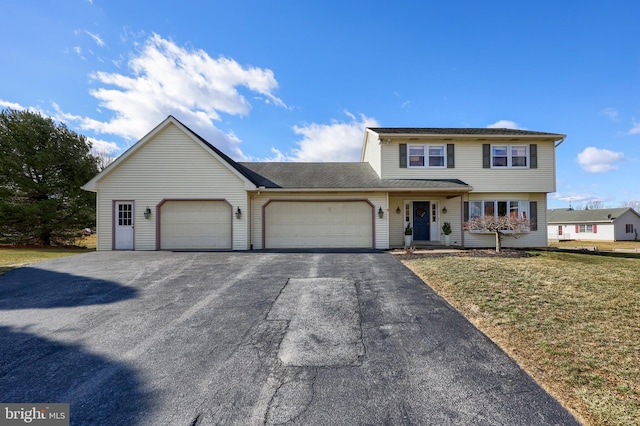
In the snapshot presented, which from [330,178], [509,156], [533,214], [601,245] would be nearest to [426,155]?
[509,156]

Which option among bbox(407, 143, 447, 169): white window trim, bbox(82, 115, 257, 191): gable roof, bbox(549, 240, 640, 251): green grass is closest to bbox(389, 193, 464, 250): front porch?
bbox(407, 143, 447, 169): white window trim

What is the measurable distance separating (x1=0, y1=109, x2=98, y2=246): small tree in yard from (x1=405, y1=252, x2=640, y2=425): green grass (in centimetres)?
2106

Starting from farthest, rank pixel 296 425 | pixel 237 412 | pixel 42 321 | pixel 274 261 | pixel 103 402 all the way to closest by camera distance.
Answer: pixel 274 261 → pixel 42 321 → pixel 103 402 → pixel 237 412 → pixel 296 425

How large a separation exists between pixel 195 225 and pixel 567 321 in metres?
12.5

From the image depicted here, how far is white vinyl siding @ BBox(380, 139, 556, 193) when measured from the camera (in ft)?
44.8

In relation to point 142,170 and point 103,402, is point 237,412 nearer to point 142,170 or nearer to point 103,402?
point 103,402

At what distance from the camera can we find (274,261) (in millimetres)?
9617

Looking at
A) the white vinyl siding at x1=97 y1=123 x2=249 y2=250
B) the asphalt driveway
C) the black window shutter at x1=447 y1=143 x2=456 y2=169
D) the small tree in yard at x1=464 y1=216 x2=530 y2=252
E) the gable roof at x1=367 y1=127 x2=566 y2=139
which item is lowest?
the asphalt driveway

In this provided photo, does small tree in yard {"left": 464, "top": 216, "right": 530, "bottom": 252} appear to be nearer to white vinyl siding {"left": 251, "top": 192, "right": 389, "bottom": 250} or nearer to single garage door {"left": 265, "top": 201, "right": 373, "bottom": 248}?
white vinyl siding {"left": 251, "top": 192, "right": 389, "bottom": 250}

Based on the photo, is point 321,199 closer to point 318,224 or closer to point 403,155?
point 318,224

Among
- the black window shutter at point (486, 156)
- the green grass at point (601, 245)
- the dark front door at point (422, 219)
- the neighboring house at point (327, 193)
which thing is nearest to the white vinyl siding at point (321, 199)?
the neighboring house at point (327, 193)

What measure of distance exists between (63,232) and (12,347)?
18504 millimetres

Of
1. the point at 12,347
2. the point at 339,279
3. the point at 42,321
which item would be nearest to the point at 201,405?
the point at 12,347

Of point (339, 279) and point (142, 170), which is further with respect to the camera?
point (142, 170)
